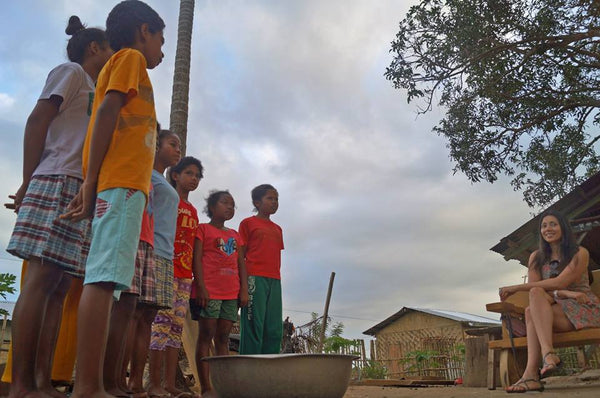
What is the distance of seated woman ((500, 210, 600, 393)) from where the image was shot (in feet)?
12.0

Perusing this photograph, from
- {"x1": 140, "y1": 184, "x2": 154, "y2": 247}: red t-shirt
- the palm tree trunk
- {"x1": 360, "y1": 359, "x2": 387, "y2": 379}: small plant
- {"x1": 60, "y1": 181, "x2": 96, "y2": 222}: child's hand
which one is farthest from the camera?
{"x1": 360, "y1": 359, "x2": 387, "y2": 379}: small plant

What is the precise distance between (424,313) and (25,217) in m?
24.4

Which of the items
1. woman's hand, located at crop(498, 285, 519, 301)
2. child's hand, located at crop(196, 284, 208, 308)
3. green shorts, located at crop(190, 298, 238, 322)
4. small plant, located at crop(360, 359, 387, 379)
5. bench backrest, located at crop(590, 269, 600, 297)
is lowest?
small plant, located at crop(360, 359, 387, 379)

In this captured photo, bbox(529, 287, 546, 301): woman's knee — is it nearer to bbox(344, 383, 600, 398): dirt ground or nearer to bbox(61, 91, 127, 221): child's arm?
bbox(344, 383, 600, 398): dirt ground

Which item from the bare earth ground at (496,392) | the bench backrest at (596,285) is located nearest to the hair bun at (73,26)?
the bare earth ground at (496,392)

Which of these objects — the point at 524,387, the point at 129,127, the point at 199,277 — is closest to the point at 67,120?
the point at 129,127

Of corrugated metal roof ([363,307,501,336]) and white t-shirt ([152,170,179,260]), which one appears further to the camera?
corrugated metal roof ([363,307,501,336])

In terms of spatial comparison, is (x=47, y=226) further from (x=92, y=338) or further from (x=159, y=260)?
(x=159, y=260)

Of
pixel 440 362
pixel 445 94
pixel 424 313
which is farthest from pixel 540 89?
pixel 424 313

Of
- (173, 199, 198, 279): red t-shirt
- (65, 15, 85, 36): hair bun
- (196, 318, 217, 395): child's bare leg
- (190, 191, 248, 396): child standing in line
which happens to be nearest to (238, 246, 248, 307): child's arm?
(190, 191, 248, 396): child standing in line

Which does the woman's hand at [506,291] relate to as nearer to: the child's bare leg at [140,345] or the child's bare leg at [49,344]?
the child's bare leg at [140,345]

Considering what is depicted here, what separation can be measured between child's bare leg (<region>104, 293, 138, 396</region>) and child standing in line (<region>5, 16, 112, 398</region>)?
304mm

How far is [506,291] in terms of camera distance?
414cm

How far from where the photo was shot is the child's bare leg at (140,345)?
3171 mm
